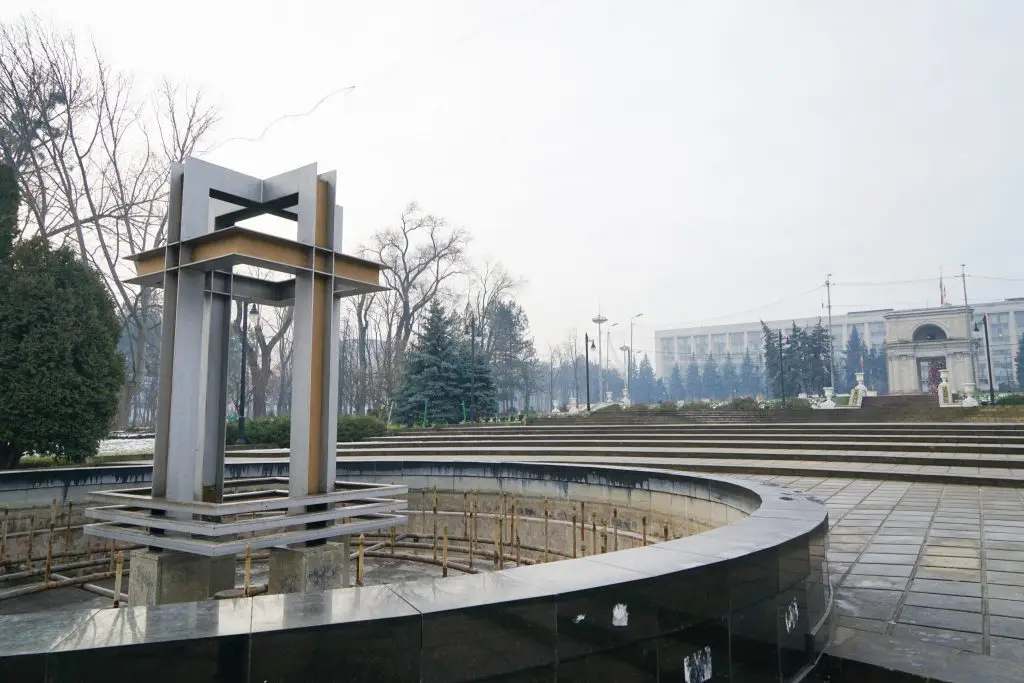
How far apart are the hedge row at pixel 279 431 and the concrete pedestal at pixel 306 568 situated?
1539cm

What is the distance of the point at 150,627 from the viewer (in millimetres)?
2254

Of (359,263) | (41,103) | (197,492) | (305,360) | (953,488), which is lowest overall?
(953,488)

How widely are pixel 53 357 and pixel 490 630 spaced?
A: 1505 cm

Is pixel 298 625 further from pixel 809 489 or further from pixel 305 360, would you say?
pixel 809 489

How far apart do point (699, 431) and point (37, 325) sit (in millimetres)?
20115

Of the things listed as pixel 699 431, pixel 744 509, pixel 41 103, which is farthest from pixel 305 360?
pixel 41 103

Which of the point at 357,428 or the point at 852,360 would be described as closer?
the point at 357,428

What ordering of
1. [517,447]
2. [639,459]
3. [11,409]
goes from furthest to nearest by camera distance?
1. [517,447]
2. [639,459]
3. [11,409]

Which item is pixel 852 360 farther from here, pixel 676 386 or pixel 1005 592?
pixel 1005 592

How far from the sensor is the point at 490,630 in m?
2.53

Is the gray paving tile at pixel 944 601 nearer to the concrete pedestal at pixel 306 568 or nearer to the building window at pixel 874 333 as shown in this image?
the concrete pedestal at pixel 306 568

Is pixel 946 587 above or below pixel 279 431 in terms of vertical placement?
below

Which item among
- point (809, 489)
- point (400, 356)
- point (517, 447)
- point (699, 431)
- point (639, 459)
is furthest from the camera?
point (400, 356)

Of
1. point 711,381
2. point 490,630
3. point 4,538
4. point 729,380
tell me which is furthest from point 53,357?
point 729,380
